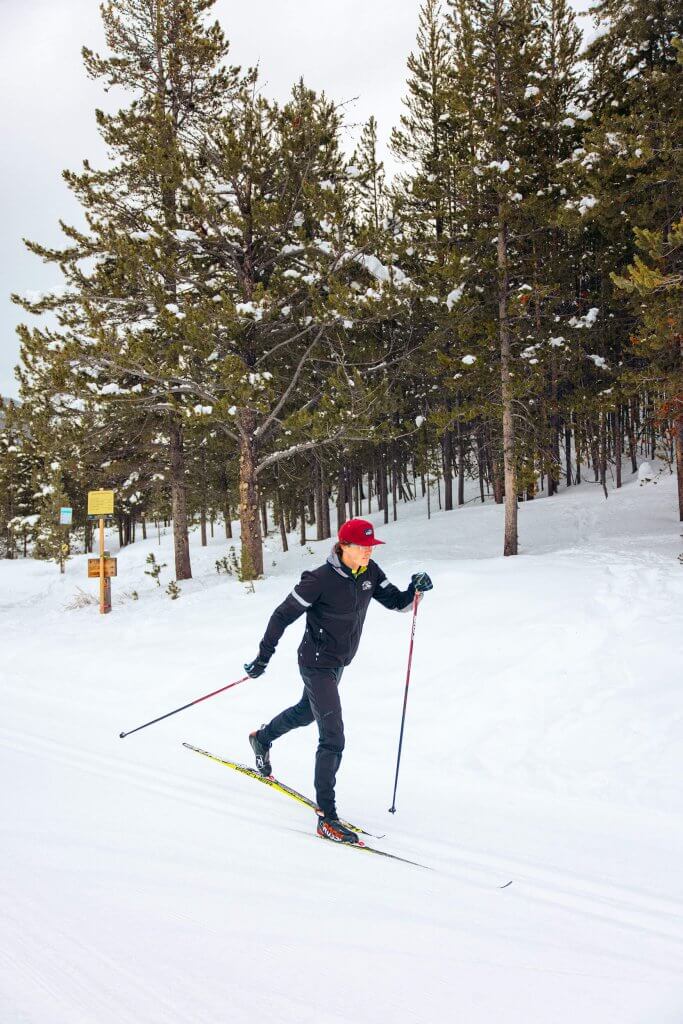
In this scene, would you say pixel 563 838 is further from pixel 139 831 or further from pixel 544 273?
pixel 544 273

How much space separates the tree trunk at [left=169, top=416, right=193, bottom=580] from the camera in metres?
18.0

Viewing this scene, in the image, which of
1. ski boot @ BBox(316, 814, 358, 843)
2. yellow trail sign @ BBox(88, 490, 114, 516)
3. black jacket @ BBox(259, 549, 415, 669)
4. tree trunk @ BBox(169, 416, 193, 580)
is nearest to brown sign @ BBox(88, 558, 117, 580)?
yellow trail sign @ BBox(88, 490, 114, 516)

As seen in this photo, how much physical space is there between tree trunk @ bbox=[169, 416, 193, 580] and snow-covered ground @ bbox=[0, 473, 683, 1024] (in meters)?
7.98

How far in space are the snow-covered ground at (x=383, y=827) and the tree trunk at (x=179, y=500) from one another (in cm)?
798

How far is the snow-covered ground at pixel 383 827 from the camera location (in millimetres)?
2539

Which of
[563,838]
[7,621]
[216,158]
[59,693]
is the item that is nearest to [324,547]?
[7,621]

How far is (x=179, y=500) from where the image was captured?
18344mm

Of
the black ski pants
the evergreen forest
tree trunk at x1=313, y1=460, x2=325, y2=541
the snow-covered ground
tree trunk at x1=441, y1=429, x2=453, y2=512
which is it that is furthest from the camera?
tree trunk at x1=441, y1=429, x2=453, y2=512

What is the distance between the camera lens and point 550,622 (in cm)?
761

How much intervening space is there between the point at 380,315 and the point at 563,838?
1064cm

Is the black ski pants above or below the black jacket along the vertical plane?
below

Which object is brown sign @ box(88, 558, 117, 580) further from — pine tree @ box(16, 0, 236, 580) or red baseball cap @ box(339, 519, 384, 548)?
red baseball cap @ box(339, 519, 384, 548)

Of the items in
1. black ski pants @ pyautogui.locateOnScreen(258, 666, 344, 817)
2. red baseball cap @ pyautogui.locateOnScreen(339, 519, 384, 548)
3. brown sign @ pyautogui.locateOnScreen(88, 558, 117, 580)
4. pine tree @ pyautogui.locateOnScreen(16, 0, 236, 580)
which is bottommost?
black ski pants @ pyautogui.locateOnScreen(258, 666, 344, 817)

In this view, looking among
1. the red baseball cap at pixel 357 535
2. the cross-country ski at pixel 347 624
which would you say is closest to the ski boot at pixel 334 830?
the cross-country ski at pixel 347 624
